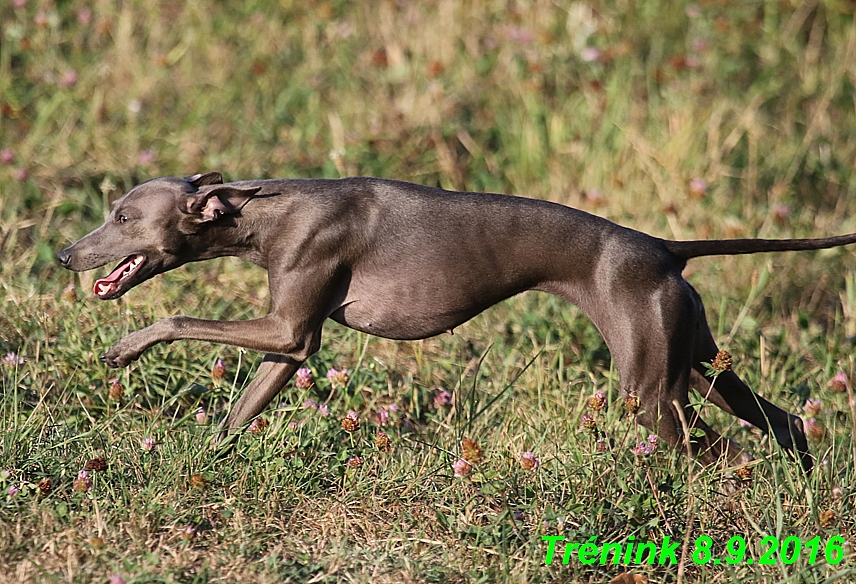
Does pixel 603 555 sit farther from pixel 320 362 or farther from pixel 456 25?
pixel 456 25

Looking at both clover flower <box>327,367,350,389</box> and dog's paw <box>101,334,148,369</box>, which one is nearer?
dog's paw <box>101,334,148,369</box>

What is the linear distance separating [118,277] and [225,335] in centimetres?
45

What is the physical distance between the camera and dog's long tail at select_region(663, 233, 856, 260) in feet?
13.4

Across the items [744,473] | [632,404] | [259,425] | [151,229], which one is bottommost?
[744,473]

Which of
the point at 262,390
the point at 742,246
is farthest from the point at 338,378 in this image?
the point at 742,246

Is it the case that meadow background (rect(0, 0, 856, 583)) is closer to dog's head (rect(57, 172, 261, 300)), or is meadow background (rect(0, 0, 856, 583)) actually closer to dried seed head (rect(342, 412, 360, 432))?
dried seed head (rect(342, 412, 360, 432))

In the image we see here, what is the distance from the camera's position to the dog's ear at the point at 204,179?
4208mm

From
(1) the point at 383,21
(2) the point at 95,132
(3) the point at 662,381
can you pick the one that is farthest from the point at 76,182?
(3) the point at 662,381

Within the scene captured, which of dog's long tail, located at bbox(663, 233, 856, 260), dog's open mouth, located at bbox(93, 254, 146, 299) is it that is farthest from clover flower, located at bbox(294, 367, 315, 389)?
dog's long tail, located at bbox(663, 233, 856, 260)

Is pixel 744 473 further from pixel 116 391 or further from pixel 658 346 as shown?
pixel 116 391

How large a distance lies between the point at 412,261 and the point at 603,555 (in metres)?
1.26

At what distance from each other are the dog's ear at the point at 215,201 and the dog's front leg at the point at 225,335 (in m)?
0.38

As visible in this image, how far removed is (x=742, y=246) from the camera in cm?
415
